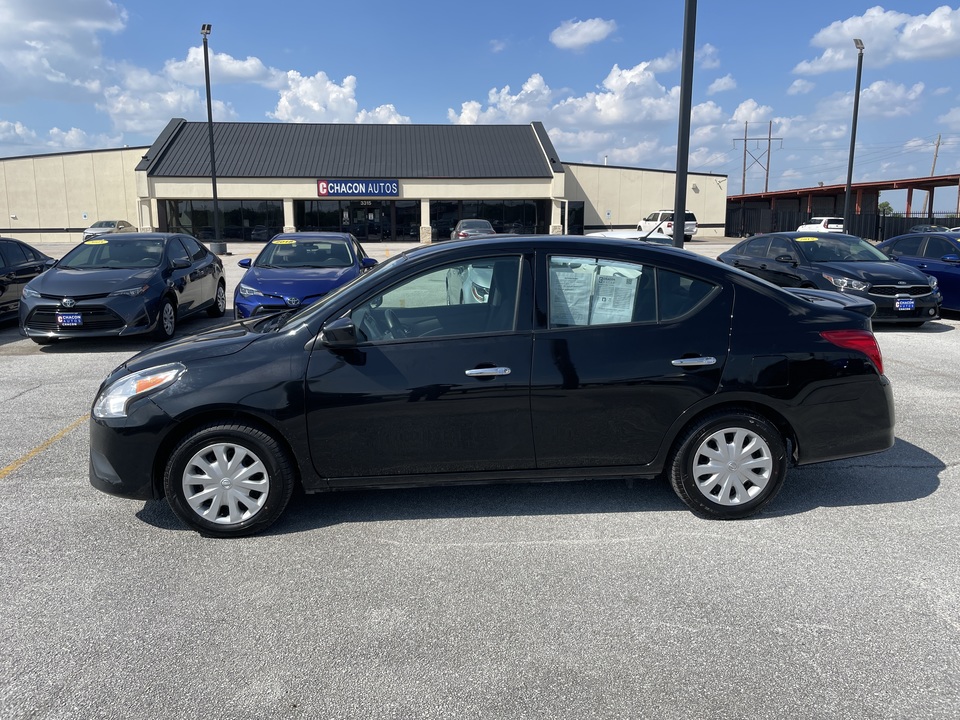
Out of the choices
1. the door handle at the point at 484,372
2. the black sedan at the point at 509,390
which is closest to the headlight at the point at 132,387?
the black sedan at the point at 509,390

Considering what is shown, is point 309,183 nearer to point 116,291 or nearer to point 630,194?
point 630,194

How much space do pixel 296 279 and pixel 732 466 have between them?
7.17m

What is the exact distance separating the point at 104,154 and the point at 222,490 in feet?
160

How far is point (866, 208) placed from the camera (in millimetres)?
57094

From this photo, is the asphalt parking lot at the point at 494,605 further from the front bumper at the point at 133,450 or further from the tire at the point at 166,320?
the tire at the point at 166,320

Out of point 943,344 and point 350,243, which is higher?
point 350,243

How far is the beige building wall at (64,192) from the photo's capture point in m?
45.9

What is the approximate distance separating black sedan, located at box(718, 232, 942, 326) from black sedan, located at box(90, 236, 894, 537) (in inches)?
294

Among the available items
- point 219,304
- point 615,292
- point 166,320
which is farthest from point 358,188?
point 615,292

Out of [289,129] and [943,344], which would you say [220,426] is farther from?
[289,129]

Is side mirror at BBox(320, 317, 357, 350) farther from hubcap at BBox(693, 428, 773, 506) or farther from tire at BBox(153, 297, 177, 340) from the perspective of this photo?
tire at BBox(153, 297, 177, 340)

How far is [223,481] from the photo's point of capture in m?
4.14

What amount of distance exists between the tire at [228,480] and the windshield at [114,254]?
7.70 m

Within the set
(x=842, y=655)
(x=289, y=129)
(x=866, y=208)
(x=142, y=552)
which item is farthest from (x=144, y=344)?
(x=866, y=208)
